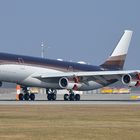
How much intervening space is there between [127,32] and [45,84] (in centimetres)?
1772

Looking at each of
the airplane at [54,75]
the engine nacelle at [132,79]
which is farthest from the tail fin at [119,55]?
the engine nacelle at [132,79]

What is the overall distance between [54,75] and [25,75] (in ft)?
12.3

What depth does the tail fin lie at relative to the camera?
9138 cm

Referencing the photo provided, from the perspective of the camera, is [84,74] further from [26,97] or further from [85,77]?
[26,97]

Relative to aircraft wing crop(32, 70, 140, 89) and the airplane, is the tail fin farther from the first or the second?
aircraft wing crop(32, 70, 140, 89)

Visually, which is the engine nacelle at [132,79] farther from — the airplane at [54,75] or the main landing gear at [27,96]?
the main landing gear at [27,96]

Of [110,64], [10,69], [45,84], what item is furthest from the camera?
[110,64]

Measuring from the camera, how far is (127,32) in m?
94.9

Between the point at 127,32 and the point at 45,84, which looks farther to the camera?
the point at 127,32

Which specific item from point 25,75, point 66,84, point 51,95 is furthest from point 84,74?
point 25,75

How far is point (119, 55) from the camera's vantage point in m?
92.2
